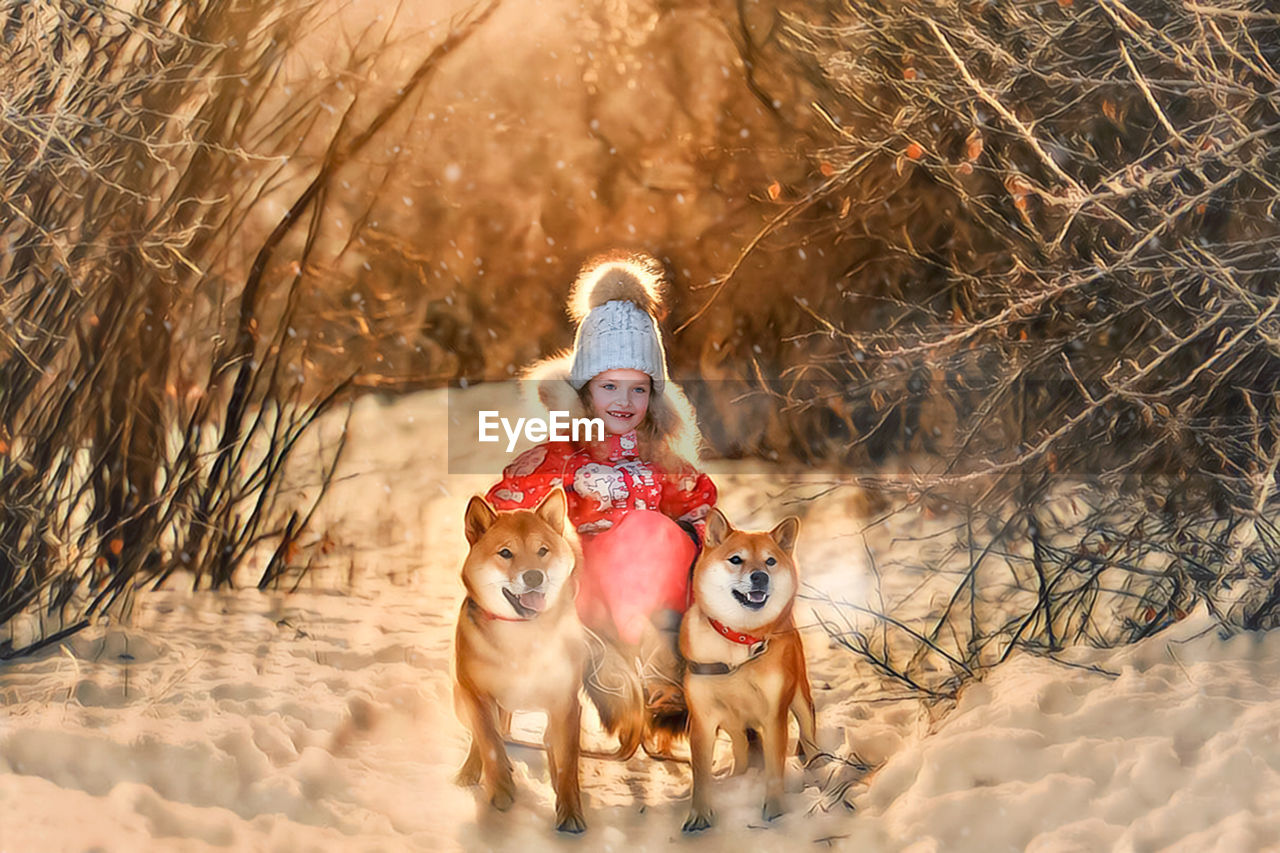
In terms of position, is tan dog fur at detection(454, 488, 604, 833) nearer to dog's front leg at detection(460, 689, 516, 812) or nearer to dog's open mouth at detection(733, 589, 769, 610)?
dog's front leg at detection(460, 689, 516, 812)

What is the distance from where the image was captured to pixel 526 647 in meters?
1.73

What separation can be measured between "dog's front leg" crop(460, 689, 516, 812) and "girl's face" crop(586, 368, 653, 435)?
53cm

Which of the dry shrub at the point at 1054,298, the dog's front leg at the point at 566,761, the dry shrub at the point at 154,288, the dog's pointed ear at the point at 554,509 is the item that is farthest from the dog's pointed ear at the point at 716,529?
the dry shrub at the point at 154,288

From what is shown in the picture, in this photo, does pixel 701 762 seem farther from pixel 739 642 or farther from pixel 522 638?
pixel 522 638

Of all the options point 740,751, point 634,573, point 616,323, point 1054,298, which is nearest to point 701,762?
point 740,751

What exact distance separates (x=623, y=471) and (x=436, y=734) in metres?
0.63

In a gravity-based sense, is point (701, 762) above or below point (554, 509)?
below

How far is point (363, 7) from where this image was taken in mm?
2033

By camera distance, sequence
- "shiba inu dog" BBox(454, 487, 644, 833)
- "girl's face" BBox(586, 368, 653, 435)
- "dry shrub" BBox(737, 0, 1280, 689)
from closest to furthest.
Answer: "shiba inu dog" BBox(454, 487, 644, 833) → "girl's face" BBox(586, 368, 653, 435) → "dry shrub" BBox(737, 0, 1280, 689)

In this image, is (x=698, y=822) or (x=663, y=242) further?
(x=663, y=242)

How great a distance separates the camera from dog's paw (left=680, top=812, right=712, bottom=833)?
70.9 inches

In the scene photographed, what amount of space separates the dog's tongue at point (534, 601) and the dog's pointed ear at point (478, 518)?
0.13 m

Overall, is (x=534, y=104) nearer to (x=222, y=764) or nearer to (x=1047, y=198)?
(x=1047, y=198)

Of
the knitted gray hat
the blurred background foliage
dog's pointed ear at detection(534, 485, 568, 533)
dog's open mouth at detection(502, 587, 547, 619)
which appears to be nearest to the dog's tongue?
dog's open mouth at detection(502, 587, 547, 619)
